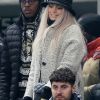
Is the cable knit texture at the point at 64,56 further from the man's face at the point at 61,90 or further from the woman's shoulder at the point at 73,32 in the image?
the man's face at the point at 61,90

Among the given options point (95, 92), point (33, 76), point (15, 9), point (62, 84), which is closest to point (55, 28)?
point (33, 76)

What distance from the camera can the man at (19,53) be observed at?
30.8ft

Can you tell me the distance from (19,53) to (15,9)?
7145 millimetres

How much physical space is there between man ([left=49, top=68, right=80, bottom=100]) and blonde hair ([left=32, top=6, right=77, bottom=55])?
0.45 metres

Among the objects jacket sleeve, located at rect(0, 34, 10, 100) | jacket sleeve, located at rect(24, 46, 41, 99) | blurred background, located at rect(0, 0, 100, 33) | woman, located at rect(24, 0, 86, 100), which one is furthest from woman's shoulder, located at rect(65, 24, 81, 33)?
blurred background, located at rect(0, 0, 100, 33)

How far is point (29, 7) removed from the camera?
948cm

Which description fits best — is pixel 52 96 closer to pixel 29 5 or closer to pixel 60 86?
pixel 60 86

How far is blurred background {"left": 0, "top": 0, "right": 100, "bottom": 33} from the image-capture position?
15.9 m

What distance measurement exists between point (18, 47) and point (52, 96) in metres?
1.05

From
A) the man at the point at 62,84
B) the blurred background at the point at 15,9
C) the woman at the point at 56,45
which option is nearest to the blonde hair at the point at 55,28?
the woman at the point at 56,45

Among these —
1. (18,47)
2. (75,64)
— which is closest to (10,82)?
(18,47)

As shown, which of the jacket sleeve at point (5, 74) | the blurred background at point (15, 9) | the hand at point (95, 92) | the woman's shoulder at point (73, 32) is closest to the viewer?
the woman's shoulder at point (73, 32)

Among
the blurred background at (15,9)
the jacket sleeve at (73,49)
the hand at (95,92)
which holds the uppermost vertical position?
the blurred background at (15,9)

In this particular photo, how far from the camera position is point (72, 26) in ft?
29.5
